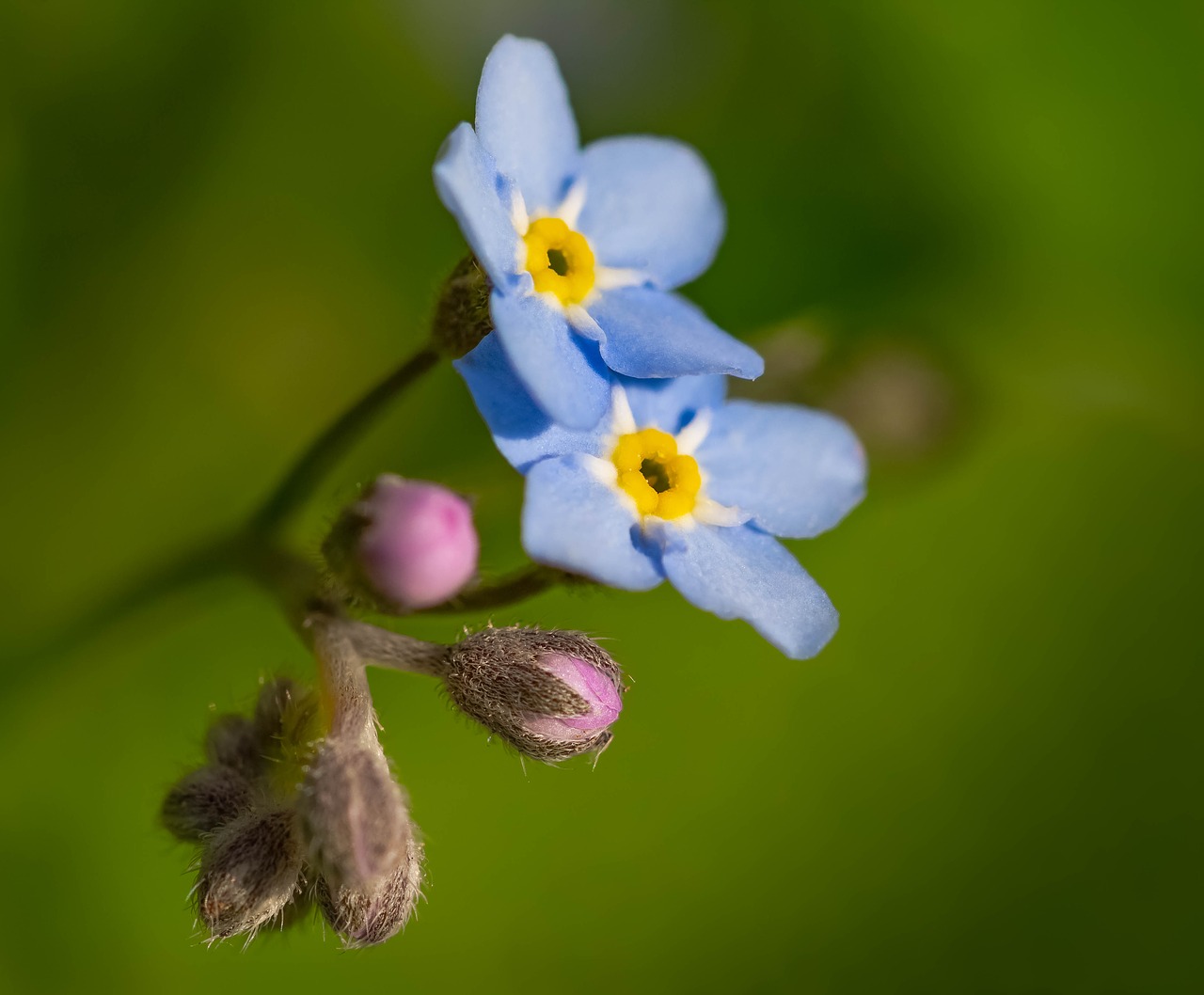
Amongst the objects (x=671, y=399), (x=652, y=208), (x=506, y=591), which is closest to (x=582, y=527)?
(x=506, y=591)

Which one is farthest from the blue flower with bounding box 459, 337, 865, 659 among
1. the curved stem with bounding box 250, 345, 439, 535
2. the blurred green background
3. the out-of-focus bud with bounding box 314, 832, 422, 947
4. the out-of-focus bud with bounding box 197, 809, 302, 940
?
the blurred green background

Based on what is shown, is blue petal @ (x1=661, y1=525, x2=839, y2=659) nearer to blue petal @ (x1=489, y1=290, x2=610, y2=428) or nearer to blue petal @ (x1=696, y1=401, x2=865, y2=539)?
blue petal @ (x1=696, y1=401, x2=865, y2=539)

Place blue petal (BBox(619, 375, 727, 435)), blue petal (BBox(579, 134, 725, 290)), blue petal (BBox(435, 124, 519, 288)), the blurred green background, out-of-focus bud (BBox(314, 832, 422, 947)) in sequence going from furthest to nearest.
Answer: the blurred green background
blue petal (BBox(579, 134, 725, 290))
blue petal (BBox(619, 375, 727, 435))
out-of-focus bud (BBox(314, 832, 422, 947))
blue petal (BBox(435, 124, 519, 288))

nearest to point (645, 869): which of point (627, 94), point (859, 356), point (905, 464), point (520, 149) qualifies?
point (905, 464)

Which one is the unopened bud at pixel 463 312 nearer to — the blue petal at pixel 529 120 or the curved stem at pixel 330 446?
the curved stem at pixel 330 446

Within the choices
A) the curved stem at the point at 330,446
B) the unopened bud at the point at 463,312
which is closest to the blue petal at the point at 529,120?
the unopened bud at the point at 463,312

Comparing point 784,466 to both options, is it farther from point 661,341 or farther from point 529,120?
point 529,120

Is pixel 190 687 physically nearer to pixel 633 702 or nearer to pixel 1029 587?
pixel 633 702
